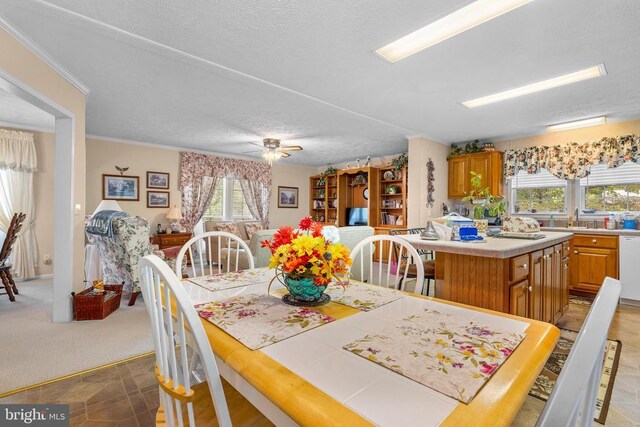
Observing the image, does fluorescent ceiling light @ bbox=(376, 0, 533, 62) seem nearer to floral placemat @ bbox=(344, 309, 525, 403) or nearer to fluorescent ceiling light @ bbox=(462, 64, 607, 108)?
fluorescent ceiling light @ bbox=(462, 64, 607, 108)

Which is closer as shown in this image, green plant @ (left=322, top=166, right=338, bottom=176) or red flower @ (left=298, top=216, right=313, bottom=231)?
red flower @ (left=298, top=216, right=313, bottom=231)

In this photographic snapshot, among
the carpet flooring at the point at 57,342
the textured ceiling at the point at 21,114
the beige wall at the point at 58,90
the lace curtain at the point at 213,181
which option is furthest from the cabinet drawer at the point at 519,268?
the lace curtain at the point at 213,181

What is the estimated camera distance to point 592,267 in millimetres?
3988

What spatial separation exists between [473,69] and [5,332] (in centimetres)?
488

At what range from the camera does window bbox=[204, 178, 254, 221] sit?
6781 mm

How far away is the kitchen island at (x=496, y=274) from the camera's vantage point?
6.43ft

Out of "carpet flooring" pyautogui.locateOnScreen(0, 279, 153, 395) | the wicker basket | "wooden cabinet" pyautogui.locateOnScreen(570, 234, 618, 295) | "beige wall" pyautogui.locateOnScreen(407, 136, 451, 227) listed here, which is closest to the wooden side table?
"carpet flooring" pyautogui.locateOnScreen(0, 279, 153, 395)

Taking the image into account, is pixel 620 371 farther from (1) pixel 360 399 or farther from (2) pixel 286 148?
(2) pixel 286 148

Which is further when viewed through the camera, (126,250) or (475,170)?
(475,170)

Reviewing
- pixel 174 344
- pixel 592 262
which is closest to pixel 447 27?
pixel 174 344

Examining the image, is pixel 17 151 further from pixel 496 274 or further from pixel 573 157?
pixel 573 157

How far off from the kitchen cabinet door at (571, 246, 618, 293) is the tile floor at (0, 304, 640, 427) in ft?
6.47

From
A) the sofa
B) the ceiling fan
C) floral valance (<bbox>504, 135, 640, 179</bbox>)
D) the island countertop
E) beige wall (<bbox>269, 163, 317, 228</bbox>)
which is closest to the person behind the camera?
the island countertop

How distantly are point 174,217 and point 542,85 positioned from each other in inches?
231
